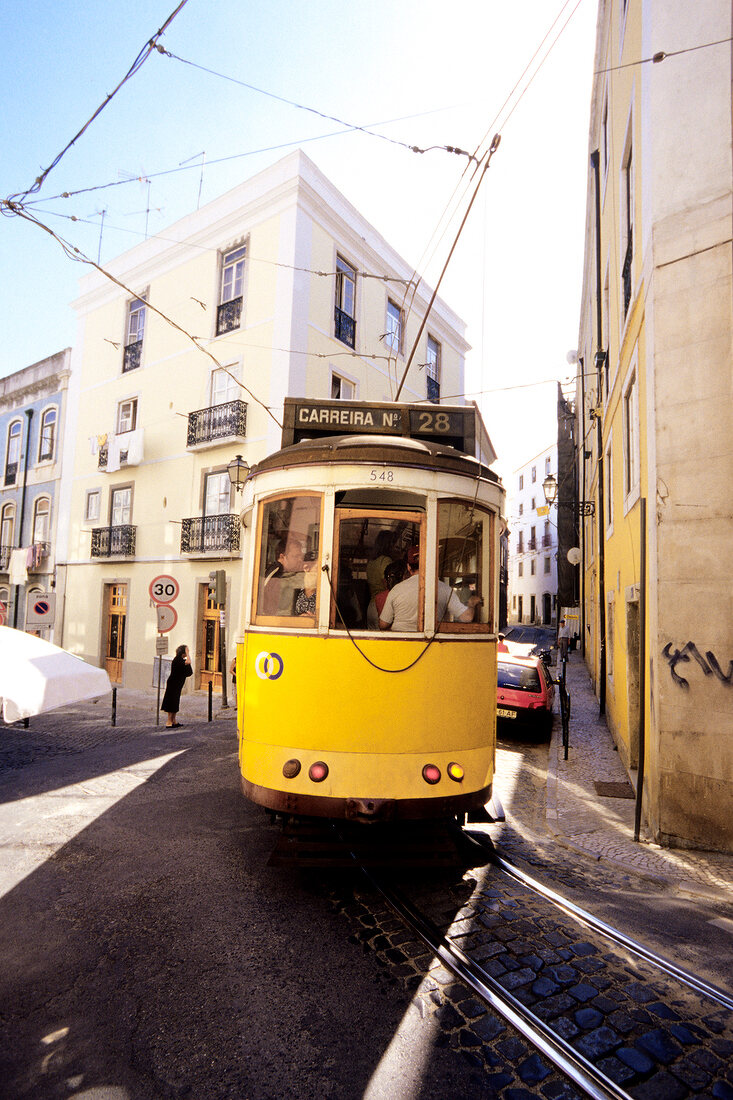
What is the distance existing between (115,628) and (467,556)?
18010 mm

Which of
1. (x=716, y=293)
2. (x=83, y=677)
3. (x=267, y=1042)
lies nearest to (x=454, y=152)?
(x=716, y=293)

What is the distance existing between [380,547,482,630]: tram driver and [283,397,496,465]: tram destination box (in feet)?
4.81

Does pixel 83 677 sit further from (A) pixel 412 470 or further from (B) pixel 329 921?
(A) pixel 412 470

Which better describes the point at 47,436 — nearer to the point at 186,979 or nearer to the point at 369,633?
the point at 369,633

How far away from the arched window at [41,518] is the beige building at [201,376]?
56.7 inches

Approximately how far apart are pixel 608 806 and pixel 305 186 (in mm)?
16395

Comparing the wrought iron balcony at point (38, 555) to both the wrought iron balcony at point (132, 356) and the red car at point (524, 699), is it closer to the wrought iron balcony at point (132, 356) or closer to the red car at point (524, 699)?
the wrought iron balcony at point (132, 356)

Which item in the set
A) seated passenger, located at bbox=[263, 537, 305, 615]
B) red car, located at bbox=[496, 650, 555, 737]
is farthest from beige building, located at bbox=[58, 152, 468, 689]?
seated passenger, located at bbox=[263, 537, 305, 615]

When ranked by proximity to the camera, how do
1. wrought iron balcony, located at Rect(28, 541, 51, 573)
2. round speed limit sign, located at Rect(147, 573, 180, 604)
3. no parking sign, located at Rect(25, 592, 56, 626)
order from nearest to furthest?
1. round speed limit sign, located at Rect(147, 573, 180, 604)
2. no parking sign, located at Rect(25, 592, 56, 626)
3. wrought iron balcony, located at Rect(28, 541, 51, 573)

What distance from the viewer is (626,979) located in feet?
11.0

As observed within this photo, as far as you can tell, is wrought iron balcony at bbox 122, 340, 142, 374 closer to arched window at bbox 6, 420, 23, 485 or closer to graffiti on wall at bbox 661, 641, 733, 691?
arched window at bbox 6, 420, 23, 485

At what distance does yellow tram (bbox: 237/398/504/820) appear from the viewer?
4.14 meters

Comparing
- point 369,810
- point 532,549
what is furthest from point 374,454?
point 532,549

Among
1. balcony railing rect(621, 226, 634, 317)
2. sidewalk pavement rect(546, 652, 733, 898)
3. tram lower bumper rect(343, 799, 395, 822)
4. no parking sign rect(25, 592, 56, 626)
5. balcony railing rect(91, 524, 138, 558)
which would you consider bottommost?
sidewalk pavement rect(546, 652, 733, 898)
